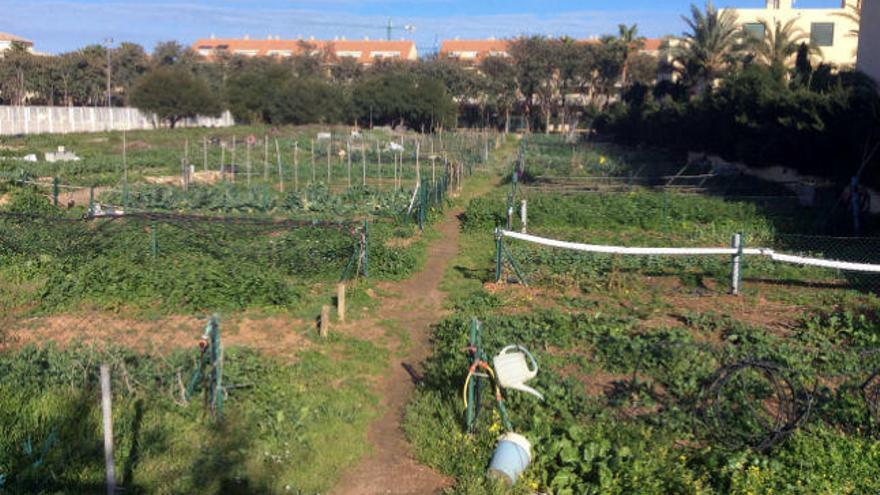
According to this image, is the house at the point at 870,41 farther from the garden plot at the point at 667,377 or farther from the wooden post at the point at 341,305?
the wooden post at the point at 341,305

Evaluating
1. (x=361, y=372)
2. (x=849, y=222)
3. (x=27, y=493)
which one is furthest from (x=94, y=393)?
(x=849, y=222)

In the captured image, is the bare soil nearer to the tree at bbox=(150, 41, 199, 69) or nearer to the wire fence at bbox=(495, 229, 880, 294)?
the wire fence at bbox=(495, 229, 880, 294)

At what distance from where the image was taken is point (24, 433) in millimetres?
7035

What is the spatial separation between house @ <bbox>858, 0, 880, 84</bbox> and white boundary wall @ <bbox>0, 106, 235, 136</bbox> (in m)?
44.7

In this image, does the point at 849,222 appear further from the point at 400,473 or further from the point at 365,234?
the point at 400,473

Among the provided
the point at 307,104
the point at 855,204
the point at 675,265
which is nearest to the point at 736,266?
the point at 675,265

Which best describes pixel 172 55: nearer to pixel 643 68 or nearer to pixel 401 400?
pixel 643 68

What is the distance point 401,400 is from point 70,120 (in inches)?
2134

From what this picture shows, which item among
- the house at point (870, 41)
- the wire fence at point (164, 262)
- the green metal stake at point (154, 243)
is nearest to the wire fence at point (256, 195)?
the wire fence at point (164, 262)

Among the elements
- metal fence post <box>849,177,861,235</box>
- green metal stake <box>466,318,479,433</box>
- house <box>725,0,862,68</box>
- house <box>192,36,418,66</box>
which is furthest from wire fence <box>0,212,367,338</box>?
house <box>192,36,418,66</box>

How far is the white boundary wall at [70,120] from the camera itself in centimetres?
5050

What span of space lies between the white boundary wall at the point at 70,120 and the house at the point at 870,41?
4465 centimetres

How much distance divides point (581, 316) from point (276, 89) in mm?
56101

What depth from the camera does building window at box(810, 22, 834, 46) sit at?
54188mm
